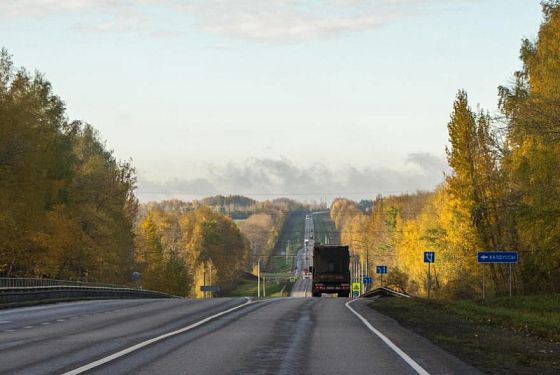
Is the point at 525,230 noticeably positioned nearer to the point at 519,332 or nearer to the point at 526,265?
the point at 526,265

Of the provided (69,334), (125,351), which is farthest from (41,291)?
(125,351)

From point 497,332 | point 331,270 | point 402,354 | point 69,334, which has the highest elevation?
point 331,270

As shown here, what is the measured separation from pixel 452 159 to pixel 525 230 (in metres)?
17.4

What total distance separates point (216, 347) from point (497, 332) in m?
8.57

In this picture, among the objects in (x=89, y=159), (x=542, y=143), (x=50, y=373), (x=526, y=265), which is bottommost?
(x=50, y=373)

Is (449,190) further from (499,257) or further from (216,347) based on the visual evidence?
(216,347)

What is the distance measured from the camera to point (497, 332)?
75.2 feet

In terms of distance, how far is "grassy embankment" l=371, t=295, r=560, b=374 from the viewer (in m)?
15.3

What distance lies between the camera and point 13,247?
6141 centimetres

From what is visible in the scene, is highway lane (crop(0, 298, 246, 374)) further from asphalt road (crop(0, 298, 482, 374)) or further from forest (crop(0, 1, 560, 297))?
forest (crop(0, 1, 560, 297))

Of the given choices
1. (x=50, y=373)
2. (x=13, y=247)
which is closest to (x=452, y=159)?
(x=13, y=247)

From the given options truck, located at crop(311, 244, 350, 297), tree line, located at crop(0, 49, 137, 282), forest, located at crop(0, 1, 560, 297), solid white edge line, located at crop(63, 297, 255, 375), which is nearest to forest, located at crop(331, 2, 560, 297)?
forest, located at crop(0, 1, 560, 297)

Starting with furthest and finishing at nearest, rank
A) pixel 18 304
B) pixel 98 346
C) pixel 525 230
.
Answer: pixel 525 230 → pixel 18 304 → pixel 98 346

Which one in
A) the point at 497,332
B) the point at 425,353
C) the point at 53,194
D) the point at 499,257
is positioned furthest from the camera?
the point at 53,194
